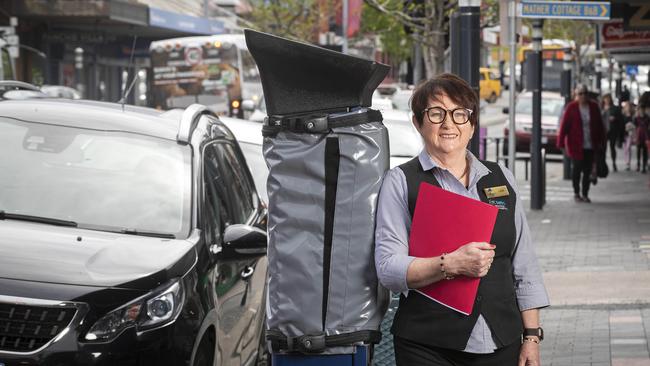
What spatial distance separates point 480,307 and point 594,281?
8.14 metres

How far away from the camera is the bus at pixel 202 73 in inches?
1481

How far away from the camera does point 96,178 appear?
7.04 meters

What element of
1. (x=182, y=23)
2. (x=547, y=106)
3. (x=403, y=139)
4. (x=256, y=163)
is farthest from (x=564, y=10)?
(x=182, y=23)

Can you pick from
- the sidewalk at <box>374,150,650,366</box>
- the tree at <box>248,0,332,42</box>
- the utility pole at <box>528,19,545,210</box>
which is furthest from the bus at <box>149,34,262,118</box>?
the tree at <box>248,0,332,42</box>

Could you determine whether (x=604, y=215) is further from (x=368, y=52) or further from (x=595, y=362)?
(x=368, y=52)

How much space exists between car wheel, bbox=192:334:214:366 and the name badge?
2031 millimetres

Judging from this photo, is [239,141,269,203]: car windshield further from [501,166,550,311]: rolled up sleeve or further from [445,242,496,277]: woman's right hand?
[445,242,496,277]: woman's right hand

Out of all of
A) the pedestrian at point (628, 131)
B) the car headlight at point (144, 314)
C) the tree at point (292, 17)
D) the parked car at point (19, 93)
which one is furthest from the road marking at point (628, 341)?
the tree at point (292, 17)

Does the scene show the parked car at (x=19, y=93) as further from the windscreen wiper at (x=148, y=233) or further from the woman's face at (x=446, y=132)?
the woman's face at (x=446, y=132)

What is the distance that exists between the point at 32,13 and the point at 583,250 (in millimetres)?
33684

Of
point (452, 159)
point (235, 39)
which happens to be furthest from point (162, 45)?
point (452, 159)

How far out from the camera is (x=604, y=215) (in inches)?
782

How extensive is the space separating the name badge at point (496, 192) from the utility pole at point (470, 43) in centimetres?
482

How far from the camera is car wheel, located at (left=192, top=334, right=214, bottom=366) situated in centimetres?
623
